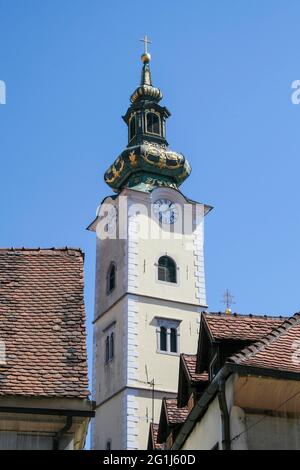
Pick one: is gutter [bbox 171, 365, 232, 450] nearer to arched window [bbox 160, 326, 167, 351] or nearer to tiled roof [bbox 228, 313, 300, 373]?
tiled roof [bbox 228, 313, 300, 373]

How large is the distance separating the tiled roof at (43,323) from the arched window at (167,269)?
2755 centimetres

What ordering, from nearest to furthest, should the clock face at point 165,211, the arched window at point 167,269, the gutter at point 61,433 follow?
the gutter at point 61,433, the arched window at point 167,269, the clock face at point 165,211

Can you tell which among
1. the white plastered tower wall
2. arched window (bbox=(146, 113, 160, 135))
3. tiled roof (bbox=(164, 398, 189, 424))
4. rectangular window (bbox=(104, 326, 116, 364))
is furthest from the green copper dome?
tiled roof (bbox=(164, 398, 189, 424))

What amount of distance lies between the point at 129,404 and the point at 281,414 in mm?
25170

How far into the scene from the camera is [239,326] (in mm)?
16094

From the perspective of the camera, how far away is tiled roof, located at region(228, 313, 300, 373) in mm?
12891

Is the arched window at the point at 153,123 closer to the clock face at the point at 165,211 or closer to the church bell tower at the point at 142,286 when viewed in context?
the church bell tower at the point at 142,286

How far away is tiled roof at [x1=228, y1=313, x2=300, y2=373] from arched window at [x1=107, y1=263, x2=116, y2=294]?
29.0m

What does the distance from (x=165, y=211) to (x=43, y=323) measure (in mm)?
31075

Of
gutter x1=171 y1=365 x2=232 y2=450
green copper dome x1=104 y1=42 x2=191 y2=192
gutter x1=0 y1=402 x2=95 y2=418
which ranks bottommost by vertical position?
gutter x1=0 y1=402 x2=95 y2=418

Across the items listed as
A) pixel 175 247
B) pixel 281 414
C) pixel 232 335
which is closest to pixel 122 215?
pixel 175 247

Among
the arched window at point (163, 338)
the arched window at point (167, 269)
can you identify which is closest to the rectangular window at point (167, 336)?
the arched window at point (163, 338)

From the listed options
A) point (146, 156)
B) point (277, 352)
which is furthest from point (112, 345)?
point (277, 352)

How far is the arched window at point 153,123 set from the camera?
4862 centimetres
